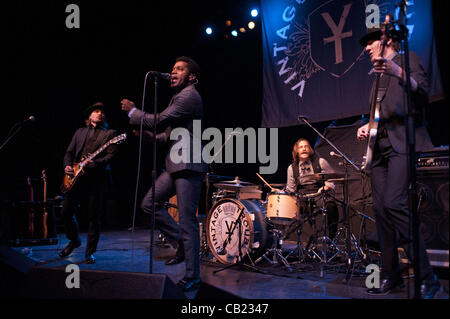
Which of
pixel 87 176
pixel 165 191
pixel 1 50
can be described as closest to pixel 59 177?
pixel 1 50

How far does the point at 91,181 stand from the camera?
4730 millimetres

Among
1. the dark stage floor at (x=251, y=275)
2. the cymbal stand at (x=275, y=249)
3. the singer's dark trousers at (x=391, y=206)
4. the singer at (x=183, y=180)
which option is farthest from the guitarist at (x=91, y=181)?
the singer's dark trousers at (x=391, y=206)

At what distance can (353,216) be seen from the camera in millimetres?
6566

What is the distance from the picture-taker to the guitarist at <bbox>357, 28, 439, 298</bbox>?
2.63m

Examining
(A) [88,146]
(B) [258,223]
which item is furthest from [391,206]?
(A) [88,146]

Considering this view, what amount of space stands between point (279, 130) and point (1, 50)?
639cm

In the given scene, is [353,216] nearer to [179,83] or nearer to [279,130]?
[279,130]

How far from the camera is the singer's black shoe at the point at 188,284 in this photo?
305 cm

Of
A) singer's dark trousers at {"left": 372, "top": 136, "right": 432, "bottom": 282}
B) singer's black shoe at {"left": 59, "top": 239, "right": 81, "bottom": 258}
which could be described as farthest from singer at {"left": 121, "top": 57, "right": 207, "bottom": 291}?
singer's black shoe at {"left": 59, "top": 239, "right": 81, "bottom": 258}

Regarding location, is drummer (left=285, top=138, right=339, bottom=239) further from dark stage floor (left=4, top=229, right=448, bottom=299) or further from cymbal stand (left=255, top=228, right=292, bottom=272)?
dark stage floor (left=4, top=229, right=448, bottom=299)

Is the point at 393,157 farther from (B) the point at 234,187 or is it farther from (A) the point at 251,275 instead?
(B) the point at 234,187

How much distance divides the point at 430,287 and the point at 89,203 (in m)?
4.00

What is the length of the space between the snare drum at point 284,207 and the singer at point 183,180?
1.70 meters

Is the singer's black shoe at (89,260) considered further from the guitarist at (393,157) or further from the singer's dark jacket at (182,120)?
the guitarist at (393,157)
